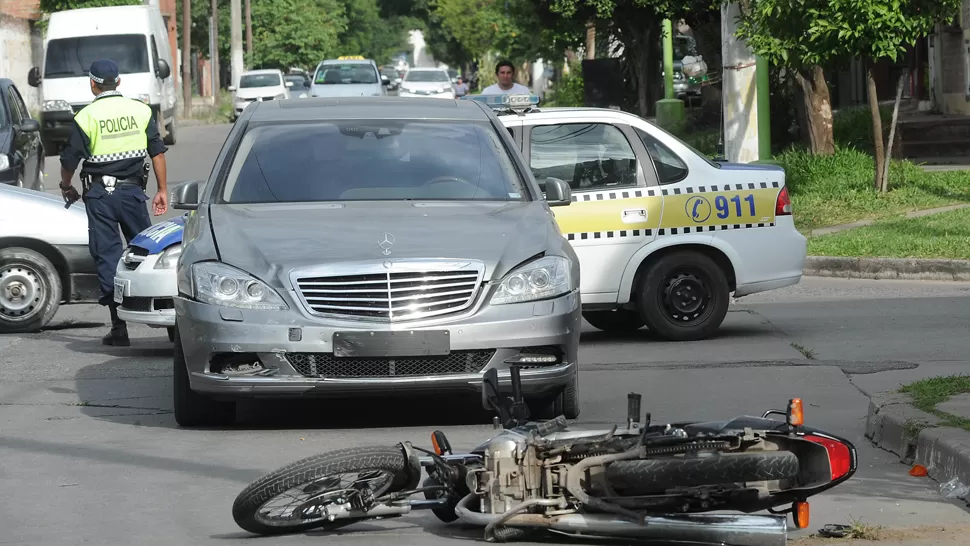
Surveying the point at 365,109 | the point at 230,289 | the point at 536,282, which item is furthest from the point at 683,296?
the point at 230,289

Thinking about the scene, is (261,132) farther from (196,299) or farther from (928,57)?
(928,57)

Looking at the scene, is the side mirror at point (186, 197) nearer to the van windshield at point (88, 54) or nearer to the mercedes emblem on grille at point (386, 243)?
the mercedes emblem on grille at point (386, 243)

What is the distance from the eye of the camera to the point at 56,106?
31156 mm

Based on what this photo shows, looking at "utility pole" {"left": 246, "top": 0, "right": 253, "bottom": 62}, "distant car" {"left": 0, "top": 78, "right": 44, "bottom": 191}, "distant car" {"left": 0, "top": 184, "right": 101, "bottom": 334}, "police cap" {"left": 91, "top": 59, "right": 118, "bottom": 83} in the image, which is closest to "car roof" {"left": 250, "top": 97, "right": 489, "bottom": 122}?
"police cap" {"left": 91, "top": 59, "right": 118, "bottom": 83}

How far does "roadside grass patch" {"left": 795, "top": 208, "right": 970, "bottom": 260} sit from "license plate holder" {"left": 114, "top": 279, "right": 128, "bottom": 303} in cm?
691

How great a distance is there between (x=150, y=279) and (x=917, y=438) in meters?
5.30

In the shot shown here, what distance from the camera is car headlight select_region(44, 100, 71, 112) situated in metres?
31.1

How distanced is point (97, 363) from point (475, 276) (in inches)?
158

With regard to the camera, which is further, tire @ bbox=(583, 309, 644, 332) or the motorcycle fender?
tire @ bbox=(583, 309, 644, 332)

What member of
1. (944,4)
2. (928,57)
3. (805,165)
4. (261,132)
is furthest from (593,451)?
(928,57)

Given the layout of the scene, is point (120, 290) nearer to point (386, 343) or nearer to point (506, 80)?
point (386, 343)

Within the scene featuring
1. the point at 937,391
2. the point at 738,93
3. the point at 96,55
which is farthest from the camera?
the point at 96,55

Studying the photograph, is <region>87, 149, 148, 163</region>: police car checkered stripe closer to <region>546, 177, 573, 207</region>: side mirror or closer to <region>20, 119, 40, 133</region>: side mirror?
<region>546, 177, 573, 207</region>: side mirror

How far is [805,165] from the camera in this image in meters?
19.2
